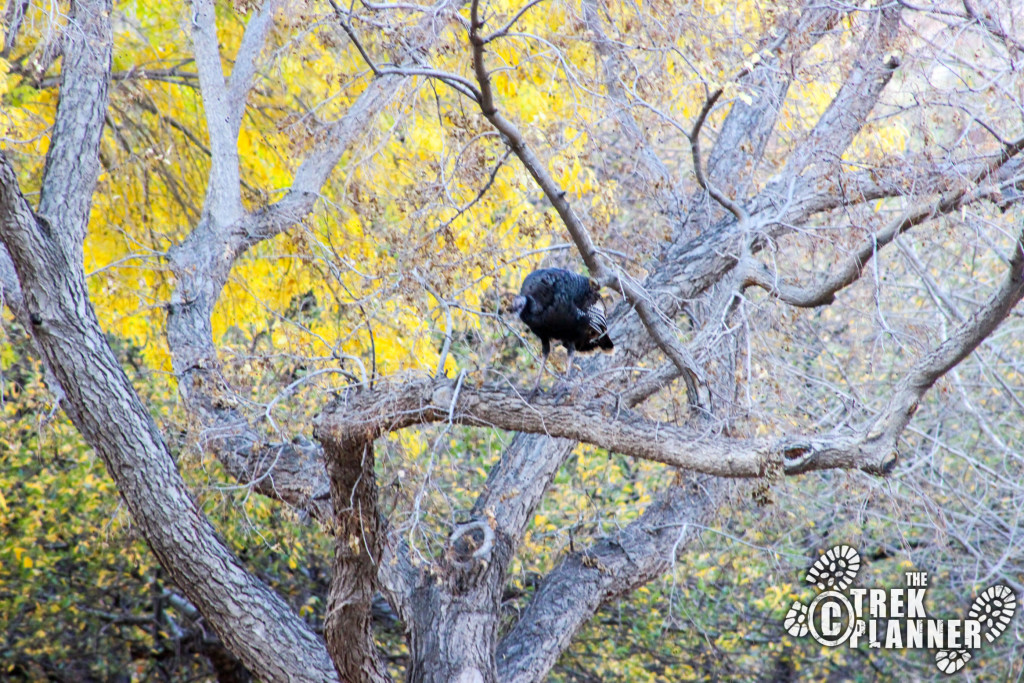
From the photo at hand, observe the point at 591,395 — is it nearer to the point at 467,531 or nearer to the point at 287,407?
the point at 467,531

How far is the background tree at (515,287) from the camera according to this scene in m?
4.48

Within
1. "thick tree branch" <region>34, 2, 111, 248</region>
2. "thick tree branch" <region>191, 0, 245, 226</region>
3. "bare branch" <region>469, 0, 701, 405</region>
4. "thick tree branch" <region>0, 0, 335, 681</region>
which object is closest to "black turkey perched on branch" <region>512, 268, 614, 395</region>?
"bare branch" <region>469, 0, 701, 405</region>

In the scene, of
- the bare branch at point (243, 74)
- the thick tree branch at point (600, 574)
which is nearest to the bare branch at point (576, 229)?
the thick tree branch at point (600, 574)

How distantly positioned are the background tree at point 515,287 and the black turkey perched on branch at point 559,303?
0.44ft

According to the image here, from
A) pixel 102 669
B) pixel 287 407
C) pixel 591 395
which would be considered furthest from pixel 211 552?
pixel 102 669

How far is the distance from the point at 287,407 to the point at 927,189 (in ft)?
14.4

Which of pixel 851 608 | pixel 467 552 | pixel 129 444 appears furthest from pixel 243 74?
pixel 851 608

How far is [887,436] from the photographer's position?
3.85 meters

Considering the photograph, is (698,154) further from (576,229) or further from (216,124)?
(216,124)

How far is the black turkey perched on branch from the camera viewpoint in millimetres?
4797

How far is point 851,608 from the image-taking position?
318 inches

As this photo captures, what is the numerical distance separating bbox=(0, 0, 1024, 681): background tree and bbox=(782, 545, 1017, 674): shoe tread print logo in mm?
251

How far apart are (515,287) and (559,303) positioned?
235 centimetres

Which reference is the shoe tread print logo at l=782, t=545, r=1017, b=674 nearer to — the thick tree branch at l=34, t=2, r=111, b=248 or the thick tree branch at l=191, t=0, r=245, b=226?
the thick tree branch at l=191, t=0, r=245, b=226
